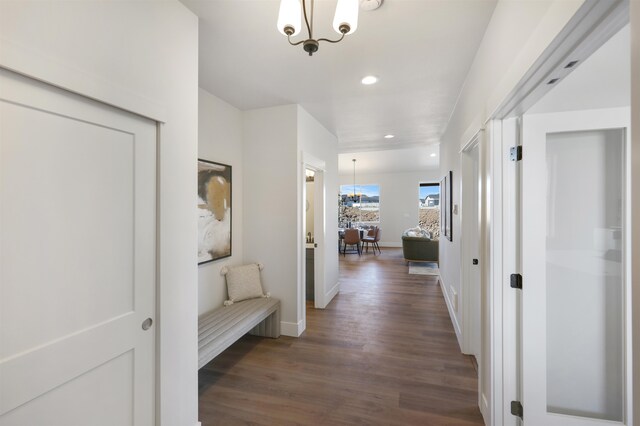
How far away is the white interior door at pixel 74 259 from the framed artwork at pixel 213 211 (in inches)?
51.0

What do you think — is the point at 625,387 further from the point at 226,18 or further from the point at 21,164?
the point at 226,18

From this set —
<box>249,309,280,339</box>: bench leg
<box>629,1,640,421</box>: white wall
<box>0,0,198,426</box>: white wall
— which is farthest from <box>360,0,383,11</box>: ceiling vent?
<box>249,309,280,339</box>: bench leg

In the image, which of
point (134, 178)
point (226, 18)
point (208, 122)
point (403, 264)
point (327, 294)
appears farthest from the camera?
point (403, 264)

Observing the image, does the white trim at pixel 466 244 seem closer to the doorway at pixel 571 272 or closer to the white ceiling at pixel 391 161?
the doorway at pixel 571 272

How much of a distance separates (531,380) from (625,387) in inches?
17.9

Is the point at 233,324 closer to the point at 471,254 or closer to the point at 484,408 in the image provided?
the point at 484,408

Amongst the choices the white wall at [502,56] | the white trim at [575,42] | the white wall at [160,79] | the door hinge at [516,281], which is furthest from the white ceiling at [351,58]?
the door hinge at [516,281]

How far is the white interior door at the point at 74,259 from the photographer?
0.99 meters

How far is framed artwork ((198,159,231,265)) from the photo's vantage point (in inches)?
109

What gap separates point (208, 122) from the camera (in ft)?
9.45

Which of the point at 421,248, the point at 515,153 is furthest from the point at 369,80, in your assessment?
the point at 421,248

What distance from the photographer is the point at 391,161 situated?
340 inches

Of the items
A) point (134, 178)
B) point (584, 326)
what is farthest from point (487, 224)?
point (134, 178)

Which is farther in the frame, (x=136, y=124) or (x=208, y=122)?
(x=208, y=122)
